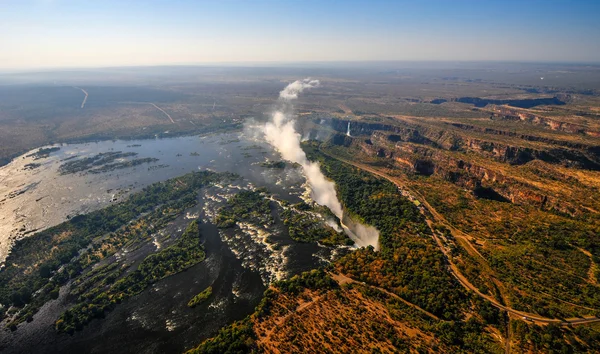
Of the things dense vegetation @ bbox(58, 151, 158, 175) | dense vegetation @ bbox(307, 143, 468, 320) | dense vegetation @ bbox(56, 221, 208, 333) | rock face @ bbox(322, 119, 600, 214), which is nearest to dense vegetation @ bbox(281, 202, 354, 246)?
dense vegetation @ bbox(307, 143, 468, 320)

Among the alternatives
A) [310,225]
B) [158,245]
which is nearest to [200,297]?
[158,245]

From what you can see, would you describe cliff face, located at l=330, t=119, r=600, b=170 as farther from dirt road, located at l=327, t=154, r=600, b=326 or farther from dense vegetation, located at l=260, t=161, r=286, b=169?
dense vegetation, located at l=260, t=161, r=286, b=169

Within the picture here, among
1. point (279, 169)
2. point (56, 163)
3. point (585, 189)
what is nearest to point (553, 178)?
point (585, 189)

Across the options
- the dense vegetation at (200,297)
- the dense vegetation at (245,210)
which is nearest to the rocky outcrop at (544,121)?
the dense vegetation at (245,210)

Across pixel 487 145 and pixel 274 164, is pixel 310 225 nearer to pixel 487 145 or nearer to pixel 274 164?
pixel 274 164

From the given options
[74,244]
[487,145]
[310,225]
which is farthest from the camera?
[487,145]

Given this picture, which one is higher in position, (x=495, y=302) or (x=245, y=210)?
(x=495, y=302)

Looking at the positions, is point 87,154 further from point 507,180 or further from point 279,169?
point 507,180
